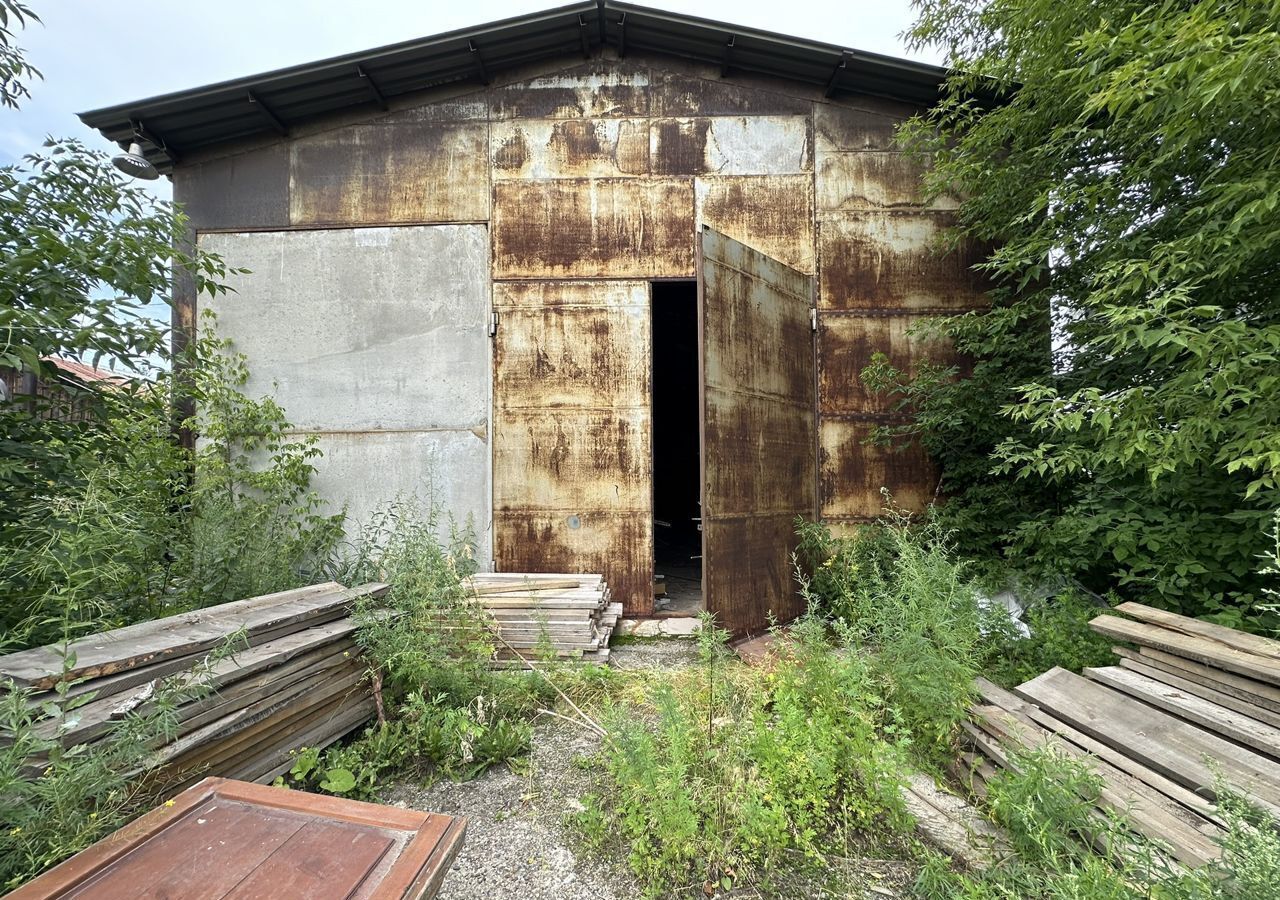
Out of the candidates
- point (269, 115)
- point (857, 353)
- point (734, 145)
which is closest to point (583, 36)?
point (734, 145)

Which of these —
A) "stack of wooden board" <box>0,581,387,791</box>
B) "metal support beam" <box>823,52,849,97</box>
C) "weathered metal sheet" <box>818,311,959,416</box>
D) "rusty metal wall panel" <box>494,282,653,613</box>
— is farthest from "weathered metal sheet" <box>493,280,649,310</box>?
"stack of wooden board" <box>0,581,387,791</box>

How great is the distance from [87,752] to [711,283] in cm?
436

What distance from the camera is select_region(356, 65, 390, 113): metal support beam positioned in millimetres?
4973

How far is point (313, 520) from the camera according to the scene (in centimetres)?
489

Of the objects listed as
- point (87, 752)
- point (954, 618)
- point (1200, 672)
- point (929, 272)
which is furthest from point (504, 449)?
point (1200, 672)

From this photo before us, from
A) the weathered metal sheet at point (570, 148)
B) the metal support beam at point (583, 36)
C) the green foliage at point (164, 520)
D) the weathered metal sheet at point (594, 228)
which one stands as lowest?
the green foliage at point (164, 520)

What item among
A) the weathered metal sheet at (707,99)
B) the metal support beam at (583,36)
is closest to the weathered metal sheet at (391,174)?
the metal support beam at (583,36)

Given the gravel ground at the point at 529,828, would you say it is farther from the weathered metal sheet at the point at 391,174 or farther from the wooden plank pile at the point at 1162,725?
the weathered metal sheet at the point at 391,174

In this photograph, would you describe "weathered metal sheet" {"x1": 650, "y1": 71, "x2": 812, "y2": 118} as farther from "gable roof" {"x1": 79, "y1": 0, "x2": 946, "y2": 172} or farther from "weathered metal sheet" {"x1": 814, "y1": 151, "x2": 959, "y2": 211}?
"weathered metal sheet" {"x1": 814, "y1": 151, "x2": 959, "y2": 211}

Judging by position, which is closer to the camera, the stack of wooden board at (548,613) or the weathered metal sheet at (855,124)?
the stack of wooden board at (548,613)

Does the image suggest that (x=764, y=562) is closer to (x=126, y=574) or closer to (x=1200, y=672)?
(x=1200, y=672)

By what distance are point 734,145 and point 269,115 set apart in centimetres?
469

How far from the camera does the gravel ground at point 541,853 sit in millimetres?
2027

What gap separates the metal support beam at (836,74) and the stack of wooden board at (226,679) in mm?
6214
